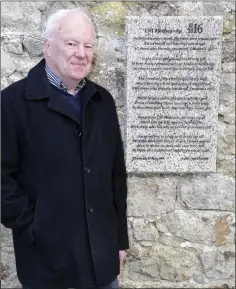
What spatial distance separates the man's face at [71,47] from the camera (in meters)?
2.15

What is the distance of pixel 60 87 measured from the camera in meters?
2.23

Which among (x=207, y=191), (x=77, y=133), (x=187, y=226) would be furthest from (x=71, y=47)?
(x=187, y=226)

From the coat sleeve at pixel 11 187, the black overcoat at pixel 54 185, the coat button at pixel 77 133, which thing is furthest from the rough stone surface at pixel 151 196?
the coat sleeve at pixel 11 187

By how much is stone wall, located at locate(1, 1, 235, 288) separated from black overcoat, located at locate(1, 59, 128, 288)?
0.55 meters

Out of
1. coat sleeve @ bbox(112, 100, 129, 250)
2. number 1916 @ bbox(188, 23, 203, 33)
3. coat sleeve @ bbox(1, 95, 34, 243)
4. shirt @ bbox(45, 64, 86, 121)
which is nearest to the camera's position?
coat sleeve @ bbox(1, 95, 34, 243)

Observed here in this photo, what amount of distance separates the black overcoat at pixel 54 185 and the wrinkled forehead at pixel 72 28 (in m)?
0.23

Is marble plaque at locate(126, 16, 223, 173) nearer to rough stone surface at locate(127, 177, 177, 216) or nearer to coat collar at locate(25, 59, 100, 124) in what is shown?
rough stone surface at locate(127, 177, 177, 216)

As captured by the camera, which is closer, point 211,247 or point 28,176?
point 28,176

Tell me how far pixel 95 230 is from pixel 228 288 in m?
1.30

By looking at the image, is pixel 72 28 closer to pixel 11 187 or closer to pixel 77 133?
pixel 77 133

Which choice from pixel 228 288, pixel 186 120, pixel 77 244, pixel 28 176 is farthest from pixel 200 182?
pixel 28 176

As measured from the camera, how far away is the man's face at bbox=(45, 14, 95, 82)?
215 centimetres

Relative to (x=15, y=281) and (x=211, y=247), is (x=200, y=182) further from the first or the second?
(x=15, y=281)

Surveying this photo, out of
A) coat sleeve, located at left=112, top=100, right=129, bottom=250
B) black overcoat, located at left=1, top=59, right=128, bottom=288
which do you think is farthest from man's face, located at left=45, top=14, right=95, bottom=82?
coat sleeve, located at left=112, top=100, right=129, bottom=250
